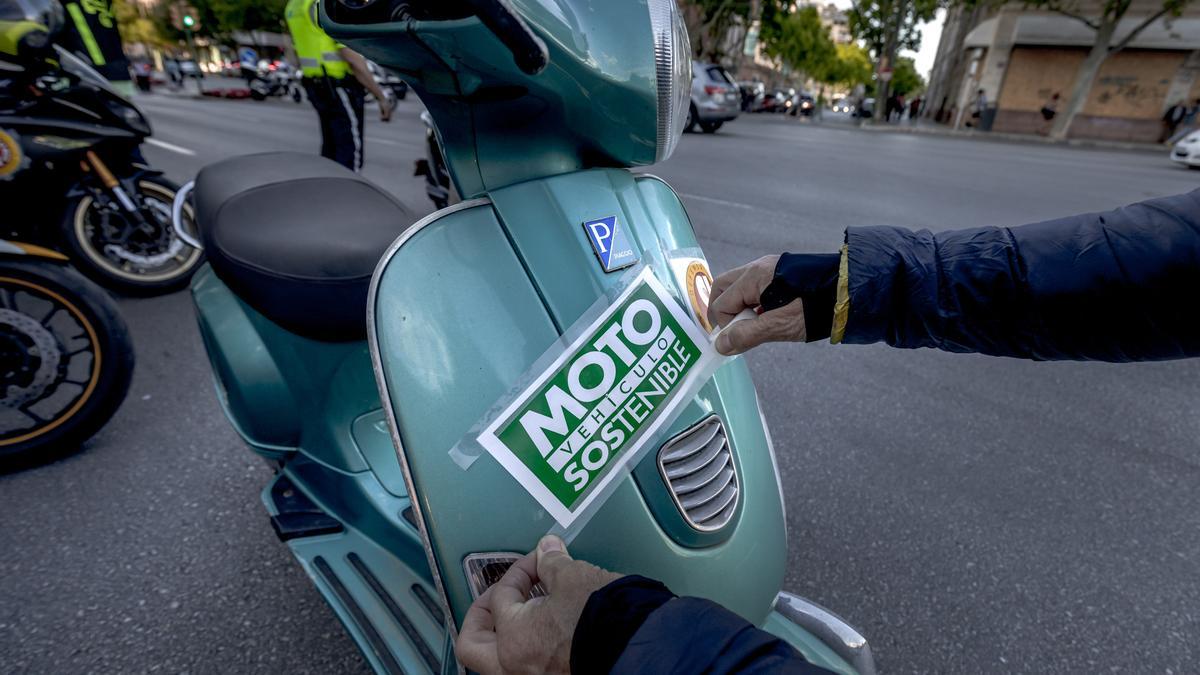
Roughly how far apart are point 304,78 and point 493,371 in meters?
4.33

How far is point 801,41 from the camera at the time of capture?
43375 mm

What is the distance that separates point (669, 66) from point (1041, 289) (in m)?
0.65

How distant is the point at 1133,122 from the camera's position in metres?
23.3

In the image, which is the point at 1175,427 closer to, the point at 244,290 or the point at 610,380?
the point at 610,380

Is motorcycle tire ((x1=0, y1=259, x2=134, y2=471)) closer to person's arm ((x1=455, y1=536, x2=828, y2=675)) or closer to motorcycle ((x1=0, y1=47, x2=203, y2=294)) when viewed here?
motorcycle ((x1=0, y1=47, x2=203, y2=294))

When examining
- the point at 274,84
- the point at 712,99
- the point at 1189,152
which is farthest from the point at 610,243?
the point at 274,84

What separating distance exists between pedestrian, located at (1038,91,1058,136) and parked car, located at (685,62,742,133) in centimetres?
1683

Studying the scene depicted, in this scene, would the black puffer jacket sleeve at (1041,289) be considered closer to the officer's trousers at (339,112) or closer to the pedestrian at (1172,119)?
the officer's trousers at (339,112)

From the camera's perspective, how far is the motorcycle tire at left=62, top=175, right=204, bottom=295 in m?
2.99

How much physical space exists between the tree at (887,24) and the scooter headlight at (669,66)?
29.4 metres

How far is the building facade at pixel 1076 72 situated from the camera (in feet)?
72.5

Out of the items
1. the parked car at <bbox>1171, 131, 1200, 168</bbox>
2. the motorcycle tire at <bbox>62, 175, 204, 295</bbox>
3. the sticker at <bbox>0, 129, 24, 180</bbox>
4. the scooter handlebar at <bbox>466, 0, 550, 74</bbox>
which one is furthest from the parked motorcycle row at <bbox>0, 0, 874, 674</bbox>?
the parked car at <bbox>1171, 131, 1200, 168</bbox>

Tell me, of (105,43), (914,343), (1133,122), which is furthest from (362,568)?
(1133,122)

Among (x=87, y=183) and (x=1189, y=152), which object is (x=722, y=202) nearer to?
(x=87, y=183)
